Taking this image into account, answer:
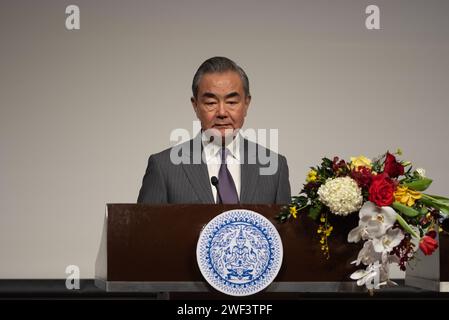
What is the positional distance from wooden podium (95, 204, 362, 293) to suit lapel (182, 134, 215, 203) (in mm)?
261

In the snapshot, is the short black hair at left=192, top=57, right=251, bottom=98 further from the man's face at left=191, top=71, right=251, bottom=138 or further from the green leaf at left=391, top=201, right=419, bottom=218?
the green leaf at left=391, top=201, right=419, bottom=218

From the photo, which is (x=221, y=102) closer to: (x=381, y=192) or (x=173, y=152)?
(x=173, y=152)

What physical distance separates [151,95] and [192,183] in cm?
156

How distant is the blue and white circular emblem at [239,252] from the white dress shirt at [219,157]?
32cm

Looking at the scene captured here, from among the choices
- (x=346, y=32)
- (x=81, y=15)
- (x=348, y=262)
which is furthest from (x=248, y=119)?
(x=348, y=262)

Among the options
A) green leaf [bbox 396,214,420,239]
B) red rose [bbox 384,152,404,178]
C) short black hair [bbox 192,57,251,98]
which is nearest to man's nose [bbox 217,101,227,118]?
short black hair [bbox 192,57,251,98]

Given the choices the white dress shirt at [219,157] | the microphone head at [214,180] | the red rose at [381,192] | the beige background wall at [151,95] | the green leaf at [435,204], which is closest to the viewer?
the red rose at [381,192]

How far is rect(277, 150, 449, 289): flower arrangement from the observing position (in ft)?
7.52

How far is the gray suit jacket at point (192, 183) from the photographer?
102 inches

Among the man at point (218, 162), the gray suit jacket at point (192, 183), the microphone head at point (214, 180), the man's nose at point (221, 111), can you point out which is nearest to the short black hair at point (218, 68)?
the man at point (218, 162)

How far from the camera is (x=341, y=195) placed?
228 cm

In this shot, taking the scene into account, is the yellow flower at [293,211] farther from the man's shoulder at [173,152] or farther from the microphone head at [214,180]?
the man's shoulder at [173,152]

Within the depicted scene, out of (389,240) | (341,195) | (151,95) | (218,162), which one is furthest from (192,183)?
(151,95)
